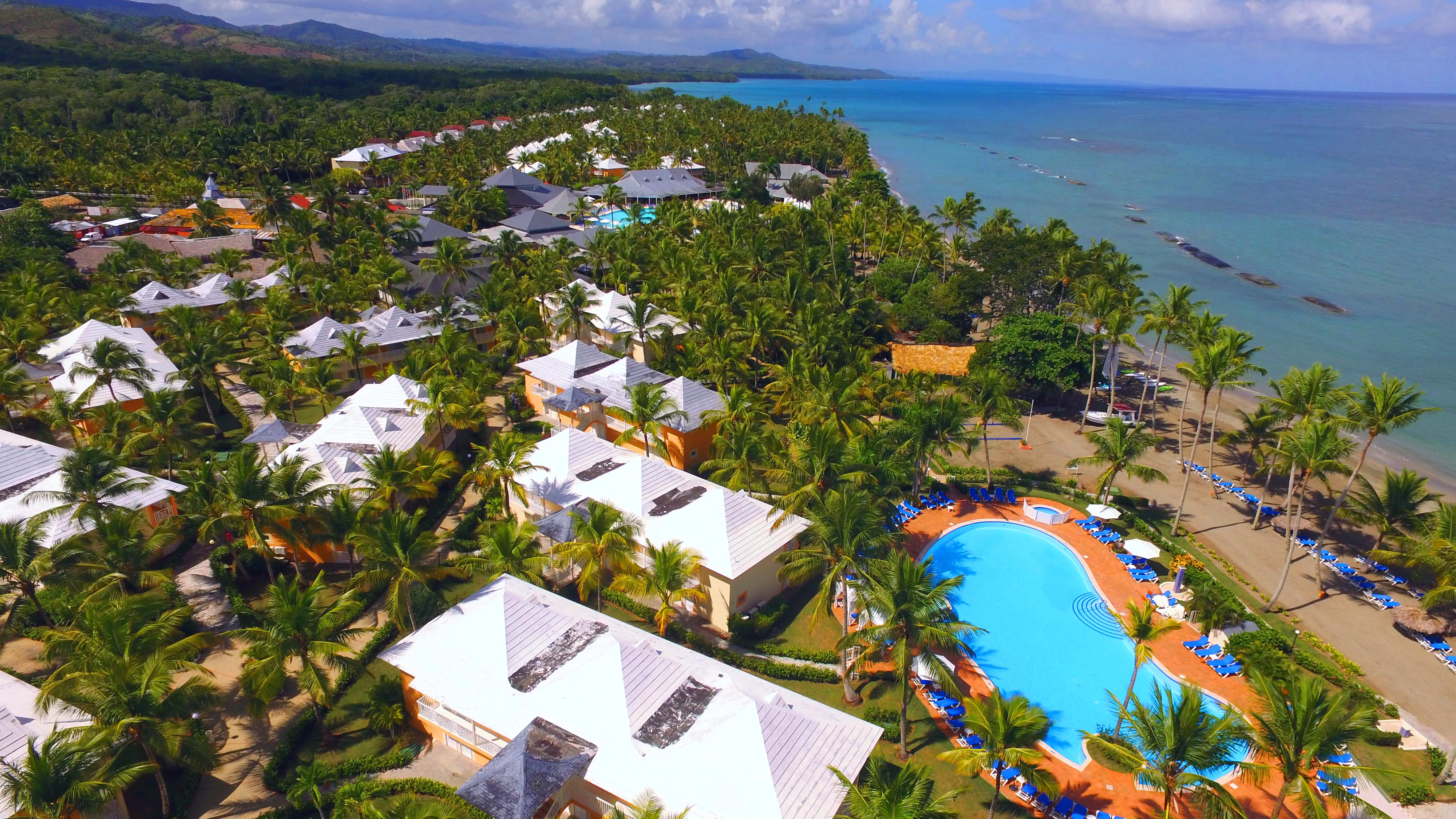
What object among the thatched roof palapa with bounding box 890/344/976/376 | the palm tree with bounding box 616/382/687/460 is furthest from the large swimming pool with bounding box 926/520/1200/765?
the thatched roof palapa with bounding box 890/344/976/376

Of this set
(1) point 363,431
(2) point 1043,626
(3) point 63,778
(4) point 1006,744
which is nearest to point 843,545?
(4) point 1006,744

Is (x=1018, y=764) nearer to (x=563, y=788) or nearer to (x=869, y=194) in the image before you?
(x=563, y=788)

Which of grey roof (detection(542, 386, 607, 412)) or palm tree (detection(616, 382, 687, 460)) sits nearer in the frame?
palm tree (detection(616, 382, 687, 460))

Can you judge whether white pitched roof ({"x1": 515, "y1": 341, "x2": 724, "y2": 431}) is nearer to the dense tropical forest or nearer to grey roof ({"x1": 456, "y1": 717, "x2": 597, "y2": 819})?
the dense tropical forest

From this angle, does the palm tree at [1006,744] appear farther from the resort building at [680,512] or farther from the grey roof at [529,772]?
the resort building at [680,512]

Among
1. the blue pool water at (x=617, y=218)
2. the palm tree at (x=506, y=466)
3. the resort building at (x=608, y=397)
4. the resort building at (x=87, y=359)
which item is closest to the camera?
the palm tree at (x=506, y=466)

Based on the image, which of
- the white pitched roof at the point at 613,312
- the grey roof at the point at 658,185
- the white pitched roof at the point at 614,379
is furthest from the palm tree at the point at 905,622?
the grey roof at the point at 658,185
